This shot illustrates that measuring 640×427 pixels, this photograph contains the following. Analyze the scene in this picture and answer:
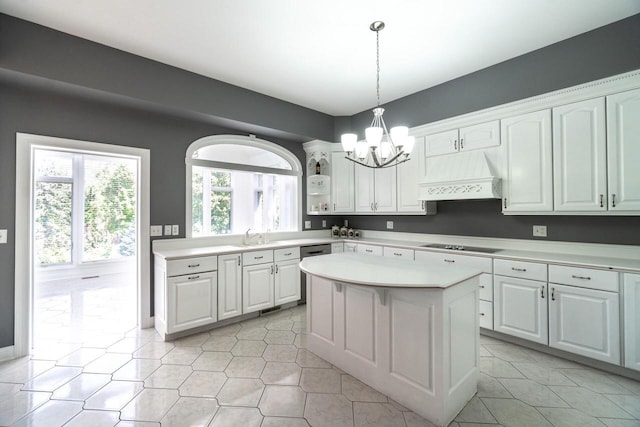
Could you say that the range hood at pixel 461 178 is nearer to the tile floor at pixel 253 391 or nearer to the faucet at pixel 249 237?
the tile floor at pixel 253 391

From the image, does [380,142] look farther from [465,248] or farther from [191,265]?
[191,265]

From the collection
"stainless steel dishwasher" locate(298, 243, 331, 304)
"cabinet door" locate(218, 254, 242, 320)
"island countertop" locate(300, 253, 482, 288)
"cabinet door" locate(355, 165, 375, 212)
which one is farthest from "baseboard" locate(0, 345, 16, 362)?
A: "cabinet door" locate(355, 165, 375, 212)

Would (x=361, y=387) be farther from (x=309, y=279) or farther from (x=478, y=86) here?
(x=478, y=86)

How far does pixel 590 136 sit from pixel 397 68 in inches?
75.3

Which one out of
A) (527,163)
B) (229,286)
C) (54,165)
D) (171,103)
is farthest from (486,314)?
(54,165)

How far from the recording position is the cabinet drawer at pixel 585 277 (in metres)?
2.12

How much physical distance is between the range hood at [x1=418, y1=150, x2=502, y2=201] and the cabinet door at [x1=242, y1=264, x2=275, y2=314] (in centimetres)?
221

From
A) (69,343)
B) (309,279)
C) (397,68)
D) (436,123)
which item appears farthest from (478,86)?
(69,343)

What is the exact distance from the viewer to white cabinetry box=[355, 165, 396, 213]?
386cm

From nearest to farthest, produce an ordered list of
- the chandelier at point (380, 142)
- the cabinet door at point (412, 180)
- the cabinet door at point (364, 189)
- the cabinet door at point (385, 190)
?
the chandelier at point (380, 142) → the cabinet door at point (412, 180) → the cabinet door at point (385, 190) → the cabinet door at point (364, 189)

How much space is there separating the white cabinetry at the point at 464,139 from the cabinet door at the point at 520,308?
4.82 ft

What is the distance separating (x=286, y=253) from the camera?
3.67m

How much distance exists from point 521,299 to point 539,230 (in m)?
0.80

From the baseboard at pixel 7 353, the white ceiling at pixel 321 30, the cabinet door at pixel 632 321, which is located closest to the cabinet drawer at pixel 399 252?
the cabinet door at pixel 632 321
